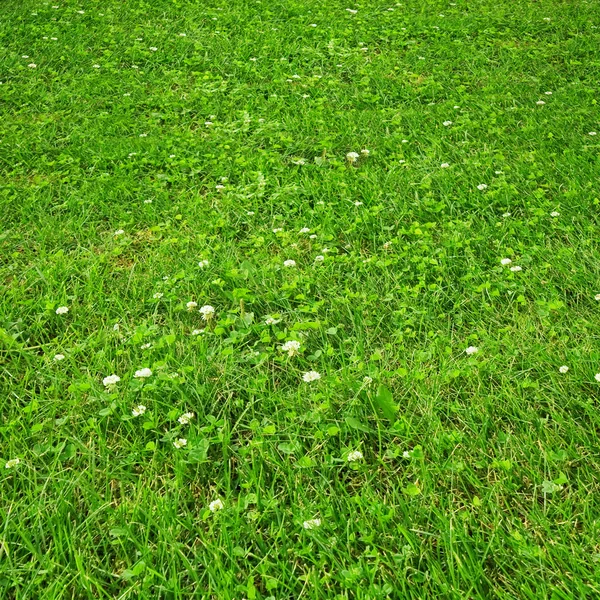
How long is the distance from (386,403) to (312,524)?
57 centimetres

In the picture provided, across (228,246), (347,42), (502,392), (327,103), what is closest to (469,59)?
(347,42)

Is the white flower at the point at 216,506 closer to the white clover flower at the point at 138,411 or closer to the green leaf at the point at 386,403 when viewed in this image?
the white clover flower at the point at 138,411

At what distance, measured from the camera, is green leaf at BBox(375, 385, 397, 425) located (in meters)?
2.32

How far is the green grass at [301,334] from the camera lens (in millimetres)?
1900

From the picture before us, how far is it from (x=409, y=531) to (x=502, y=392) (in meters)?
0.71

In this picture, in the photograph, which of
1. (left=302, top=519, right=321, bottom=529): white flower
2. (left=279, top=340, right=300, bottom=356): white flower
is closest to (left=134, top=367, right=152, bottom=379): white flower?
(left=279, top=340, right=300, bottom=356): white flower

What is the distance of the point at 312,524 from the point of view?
1937 millimetres

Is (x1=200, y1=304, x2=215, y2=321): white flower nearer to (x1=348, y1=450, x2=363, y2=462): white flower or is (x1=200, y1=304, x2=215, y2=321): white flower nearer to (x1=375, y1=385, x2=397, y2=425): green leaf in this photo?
(x1=375, y1=385, x2=397, y2=425): green leaf

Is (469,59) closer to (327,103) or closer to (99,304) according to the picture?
(327,103)

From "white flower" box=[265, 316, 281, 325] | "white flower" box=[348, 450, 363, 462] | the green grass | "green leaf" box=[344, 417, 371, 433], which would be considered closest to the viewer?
the green grass

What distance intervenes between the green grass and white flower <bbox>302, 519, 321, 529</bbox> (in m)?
0.02

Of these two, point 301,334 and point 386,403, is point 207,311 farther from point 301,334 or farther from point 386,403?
point 386,403

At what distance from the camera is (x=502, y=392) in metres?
2.37

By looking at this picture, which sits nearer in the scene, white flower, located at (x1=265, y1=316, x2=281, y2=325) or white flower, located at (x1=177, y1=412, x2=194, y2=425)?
white flower, located at (x1=177, y1=412, x2=194, y2=425)
